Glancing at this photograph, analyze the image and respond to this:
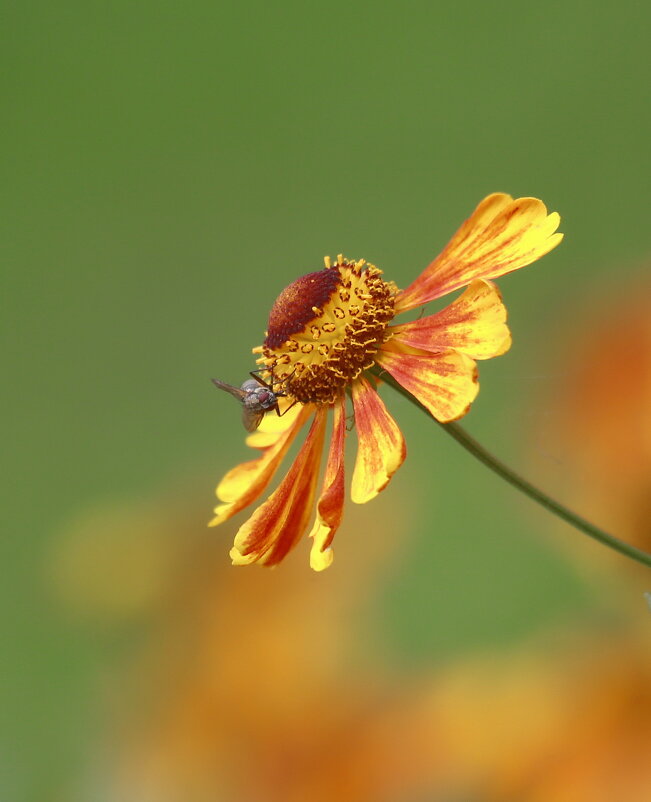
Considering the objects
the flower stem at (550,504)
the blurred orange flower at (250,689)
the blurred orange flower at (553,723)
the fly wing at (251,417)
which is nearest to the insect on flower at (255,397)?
the fly wing at (251,417)

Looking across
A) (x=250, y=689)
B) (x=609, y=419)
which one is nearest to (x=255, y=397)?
(x=609, y=419)

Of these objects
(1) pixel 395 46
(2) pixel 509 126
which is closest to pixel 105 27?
(1) pixel 395 46

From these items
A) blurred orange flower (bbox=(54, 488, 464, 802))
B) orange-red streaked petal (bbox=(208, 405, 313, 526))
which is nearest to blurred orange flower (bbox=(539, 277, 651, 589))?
blurred orange flower (bbox=(54, 488, 464, 802))

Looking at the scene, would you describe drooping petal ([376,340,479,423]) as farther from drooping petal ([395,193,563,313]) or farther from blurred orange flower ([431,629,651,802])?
blurred orange flower ([431,629,651,802])

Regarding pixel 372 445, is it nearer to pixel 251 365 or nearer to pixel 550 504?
pixel 550 504

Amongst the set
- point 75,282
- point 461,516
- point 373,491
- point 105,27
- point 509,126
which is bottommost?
point 461,516

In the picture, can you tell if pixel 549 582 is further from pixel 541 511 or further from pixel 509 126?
pixel 509 126

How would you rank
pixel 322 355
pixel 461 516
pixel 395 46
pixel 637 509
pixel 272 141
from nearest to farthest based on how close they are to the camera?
pixel 322 355 < pixel 637 509 < pixel 461 516 < pixel 395 46 < pixel 272 141
